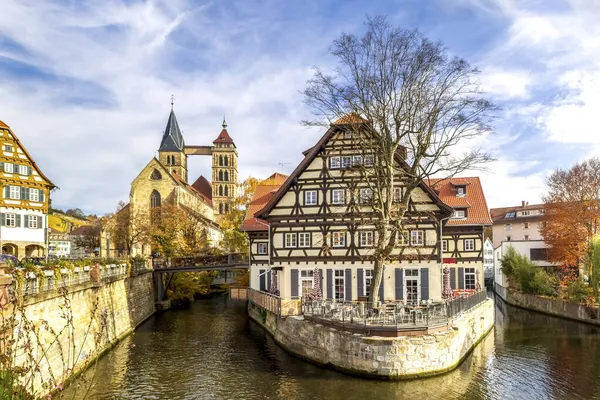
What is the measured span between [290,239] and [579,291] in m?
21.5

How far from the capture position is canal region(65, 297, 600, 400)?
1619 centimetres

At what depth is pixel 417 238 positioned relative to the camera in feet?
86.0

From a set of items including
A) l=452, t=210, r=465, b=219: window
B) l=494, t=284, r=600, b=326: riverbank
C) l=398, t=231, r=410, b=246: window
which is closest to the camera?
l=398, t=231, r=410, b=246: window

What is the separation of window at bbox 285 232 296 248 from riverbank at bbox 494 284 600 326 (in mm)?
20103

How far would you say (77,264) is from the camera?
20906 mm

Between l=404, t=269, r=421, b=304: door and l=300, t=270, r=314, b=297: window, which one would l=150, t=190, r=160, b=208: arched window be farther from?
l=404, t=269, r=421, b=304: door

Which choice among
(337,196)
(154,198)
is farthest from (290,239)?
(154,198)

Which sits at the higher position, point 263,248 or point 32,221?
point 32,221

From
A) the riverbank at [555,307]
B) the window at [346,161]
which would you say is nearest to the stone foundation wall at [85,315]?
the window at [346,161]

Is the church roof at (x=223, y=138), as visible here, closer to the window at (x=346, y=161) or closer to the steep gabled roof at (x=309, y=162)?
the steep gabled roof at (x=309, y=162)

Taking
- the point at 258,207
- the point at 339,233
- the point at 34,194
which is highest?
the point at 34,194

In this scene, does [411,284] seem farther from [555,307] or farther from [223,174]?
[223,174]

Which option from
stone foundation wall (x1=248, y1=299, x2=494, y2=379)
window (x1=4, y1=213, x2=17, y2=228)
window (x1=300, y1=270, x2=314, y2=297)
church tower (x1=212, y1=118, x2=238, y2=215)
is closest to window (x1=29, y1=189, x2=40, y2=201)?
window (x1=4, y1=213, x2=17, y2=228)

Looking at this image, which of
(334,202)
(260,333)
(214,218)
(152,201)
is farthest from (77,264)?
(214,218)
